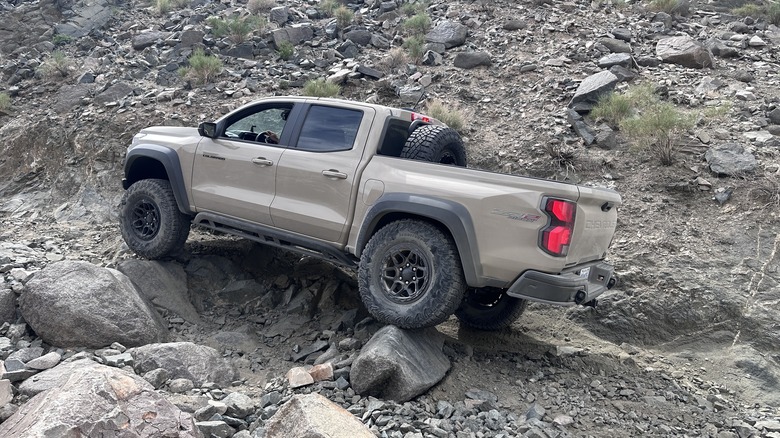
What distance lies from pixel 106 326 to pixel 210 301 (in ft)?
5.65

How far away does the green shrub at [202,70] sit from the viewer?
12.2 metres

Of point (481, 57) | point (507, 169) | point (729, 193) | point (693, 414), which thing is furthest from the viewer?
point (481, 57)

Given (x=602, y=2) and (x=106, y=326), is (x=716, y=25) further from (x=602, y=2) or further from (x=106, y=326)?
(x=106, y=326)

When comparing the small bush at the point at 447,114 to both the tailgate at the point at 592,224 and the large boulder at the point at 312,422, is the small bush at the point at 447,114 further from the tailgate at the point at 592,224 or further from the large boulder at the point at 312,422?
the large boulder at the point at 312,422

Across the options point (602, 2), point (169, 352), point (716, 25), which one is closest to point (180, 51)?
point (602, 2)

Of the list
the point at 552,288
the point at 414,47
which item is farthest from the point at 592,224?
the point at 414,47

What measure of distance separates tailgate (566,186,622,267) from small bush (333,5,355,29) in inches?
419

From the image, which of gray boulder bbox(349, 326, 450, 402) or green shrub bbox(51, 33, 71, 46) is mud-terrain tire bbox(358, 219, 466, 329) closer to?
gray boulder bbox(349, 326, 450, 402)

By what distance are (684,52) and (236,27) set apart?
30.7 feet

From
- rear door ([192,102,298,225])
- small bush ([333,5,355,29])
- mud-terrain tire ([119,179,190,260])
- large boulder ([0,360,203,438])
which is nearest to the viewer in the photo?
Result: large boulder ([0,360,203,438])

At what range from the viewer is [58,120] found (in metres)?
11.2

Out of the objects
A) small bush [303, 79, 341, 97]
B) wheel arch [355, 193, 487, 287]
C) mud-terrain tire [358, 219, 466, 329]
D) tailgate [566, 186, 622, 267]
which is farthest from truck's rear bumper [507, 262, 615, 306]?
small bush [303, 79, 341, 97]

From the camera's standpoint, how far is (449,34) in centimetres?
1321

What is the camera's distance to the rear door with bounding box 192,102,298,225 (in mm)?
5969
